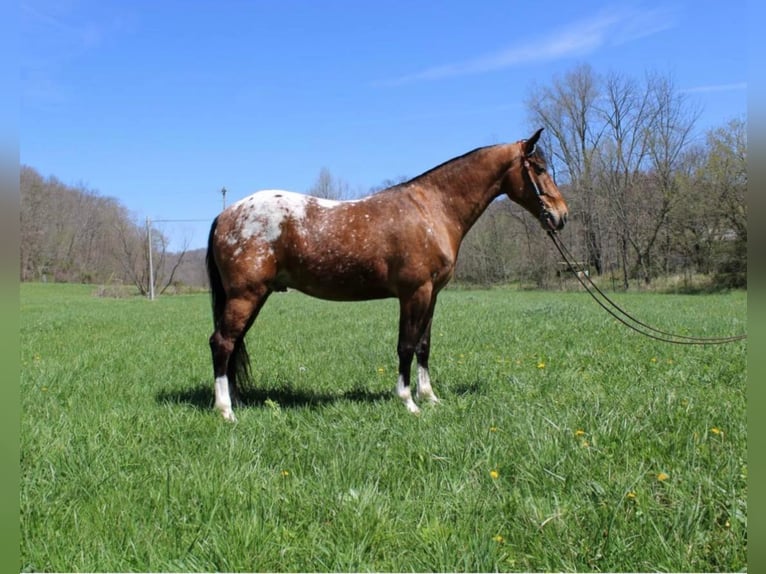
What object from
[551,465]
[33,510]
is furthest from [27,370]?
[551,465]

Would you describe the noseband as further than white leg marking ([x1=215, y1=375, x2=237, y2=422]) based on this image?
Yes

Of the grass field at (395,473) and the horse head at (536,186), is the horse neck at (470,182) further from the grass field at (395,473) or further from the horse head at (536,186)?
the grass field at (395,473)

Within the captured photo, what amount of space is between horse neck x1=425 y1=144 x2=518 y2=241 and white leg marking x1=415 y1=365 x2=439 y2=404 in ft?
4.70

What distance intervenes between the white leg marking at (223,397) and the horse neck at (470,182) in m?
2.67

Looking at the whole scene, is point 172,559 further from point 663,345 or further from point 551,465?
point 663,345

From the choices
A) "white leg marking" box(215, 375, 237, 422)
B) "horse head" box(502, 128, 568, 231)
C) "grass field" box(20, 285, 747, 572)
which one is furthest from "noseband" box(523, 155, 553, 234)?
"white leg marking" box(215, 375, 237, 422)

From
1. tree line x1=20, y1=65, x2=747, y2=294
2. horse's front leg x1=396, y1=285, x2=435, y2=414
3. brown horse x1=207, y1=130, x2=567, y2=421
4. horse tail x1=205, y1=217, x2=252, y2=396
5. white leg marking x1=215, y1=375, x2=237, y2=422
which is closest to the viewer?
white leg marking x1=215, y1=375, x2=237, y2=422

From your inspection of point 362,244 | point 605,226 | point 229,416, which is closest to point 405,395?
point 362,244

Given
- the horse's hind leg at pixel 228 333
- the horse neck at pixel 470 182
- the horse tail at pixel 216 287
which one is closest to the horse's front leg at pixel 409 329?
the horse neck at pixel 470 182

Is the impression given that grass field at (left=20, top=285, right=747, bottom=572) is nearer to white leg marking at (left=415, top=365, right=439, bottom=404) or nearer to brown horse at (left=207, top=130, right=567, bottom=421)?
white leg marking at (left=415, top=365, right=439, bottom=404)

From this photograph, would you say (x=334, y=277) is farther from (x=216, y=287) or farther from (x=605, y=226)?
(x=605, y=226)

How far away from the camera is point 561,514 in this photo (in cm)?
261

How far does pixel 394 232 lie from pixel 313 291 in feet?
3.19

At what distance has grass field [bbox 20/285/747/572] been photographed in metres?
2.37
